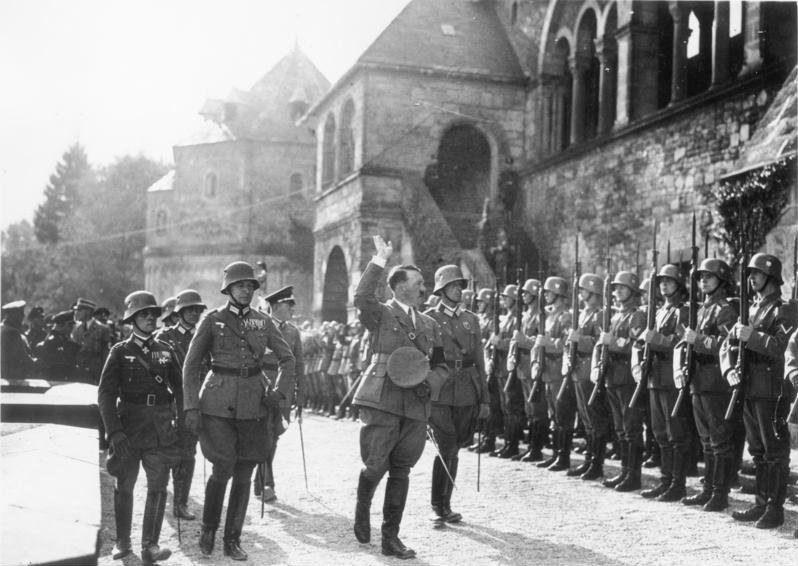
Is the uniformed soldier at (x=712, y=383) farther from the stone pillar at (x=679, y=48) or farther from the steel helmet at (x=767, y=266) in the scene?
the stone pillar at (x=679, y=48)

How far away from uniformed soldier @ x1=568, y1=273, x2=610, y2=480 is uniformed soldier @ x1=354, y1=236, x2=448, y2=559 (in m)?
3.41

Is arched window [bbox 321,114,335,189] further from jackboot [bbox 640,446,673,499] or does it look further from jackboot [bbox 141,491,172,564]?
jackboot [bbox 141,491,172,564]

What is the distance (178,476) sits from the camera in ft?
25.4

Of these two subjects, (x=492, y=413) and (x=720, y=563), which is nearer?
(x=720, y=563)

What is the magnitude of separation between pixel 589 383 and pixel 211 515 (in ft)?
15.9

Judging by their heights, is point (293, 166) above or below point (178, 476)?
above

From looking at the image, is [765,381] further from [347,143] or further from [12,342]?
[347,143]

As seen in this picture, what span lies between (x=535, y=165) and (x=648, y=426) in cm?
1332

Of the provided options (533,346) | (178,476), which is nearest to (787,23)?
(533,346)

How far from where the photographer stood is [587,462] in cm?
977

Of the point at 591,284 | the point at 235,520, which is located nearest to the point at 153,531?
the point at 235,520

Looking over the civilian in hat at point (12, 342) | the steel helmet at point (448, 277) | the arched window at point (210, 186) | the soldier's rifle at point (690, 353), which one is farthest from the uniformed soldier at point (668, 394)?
the arched window at point (210, 186)

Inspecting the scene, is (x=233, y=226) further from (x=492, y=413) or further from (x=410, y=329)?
(x=410, y=329)

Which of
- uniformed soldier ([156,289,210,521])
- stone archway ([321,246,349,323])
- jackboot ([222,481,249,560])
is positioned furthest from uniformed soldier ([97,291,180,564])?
stone archway ([321,246,349,323])
